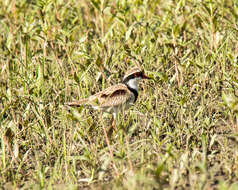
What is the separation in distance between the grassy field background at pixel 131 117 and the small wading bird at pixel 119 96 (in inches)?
4.2

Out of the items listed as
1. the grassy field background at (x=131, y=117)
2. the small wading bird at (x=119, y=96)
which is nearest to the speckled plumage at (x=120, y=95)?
the small wading bird at (x=119, y=96)

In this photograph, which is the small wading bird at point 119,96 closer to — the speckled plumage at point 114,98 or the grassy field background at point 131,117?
the speckled plumage at point 114,98

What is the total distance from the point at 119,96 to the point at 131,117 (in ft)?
0.94

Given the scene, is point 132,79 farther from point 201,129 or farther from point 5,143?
point 5,143

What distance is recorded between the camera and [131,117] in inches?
231

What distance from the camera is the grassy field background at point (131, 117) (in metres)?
4.58

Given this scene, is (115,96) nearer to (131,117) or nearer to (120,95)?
(120,95)

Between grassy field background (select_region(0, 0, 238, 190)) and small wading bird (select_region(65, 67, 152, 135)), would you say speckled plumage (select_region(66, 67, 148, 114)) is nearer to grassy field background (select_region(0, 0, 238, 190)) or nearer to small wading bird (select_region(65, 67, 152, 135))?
small wading bird (select_region(65, 67, 152, 135))

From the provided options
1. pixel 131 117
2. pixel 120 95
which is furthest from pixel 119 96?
pixel 131 117

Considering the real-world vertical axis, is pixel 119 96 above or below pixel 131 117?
above

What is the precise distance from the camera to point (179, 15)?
8.00 metres

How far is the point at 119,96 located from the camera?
19.5ft

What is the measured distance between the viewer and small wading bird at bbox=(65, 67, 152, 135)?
584cm

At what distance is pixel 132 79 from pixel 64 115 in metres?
1.02
